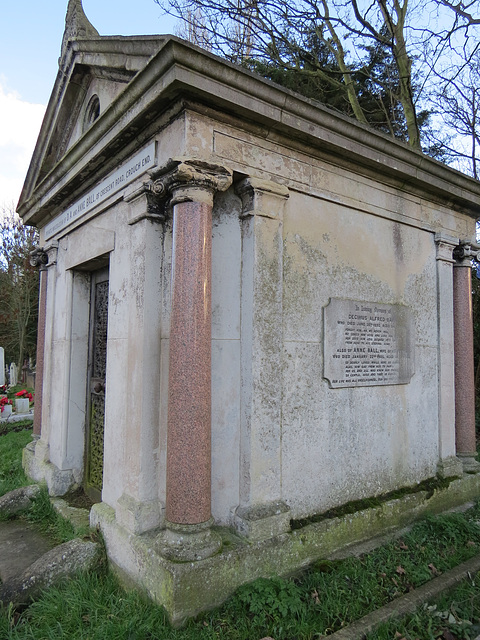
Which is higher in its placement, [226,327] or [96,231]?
[96,231]

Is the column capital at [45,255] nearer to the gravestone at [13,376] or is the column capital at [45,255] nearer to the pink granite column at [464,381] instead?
the pink granite column at [464,381]

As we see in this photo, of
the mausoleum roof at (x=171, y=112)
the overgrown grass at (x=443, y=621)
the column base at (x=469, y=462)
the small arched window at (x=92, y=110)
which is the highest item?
the small arched window at (x=92, y=110)

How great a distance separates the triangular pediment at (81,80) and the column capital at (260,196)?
3.81ft

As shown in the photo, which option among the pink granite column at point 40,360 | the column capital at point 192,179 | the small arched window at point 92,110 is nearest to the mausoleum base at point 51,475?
the pink granite column at point 40,360

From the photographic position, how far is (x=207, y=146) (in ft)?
10.2

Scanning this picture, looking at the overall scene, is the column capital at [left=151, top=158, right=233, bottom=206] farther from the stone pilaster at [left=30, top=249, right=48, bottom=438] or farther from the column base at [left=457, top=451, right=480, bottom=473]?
the column base at [left=457, top=451, right=480, bottom=473]

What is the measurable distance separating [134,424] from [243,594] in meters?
1.41

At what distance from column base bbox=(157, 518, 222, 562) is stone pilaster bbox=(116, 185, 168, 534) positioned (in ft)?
1.19

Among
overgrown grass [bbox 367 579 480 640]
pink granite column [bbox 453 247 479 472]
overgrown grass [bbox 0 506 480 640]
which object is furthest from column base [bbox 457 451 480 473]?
overgrown grass [bbox 367 579 480 640]

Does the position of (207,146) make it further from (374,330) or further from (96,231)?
(374,330)

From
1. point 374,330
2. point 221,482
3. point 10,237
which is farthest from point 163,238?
point 10,237

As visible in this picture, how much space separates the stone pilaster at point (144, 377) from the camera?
3.16m

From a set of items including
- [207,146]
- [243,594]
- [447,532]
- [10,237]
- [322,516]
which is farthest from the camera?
[10,237]

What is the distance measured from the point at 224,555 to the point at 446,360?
11.7 ft
